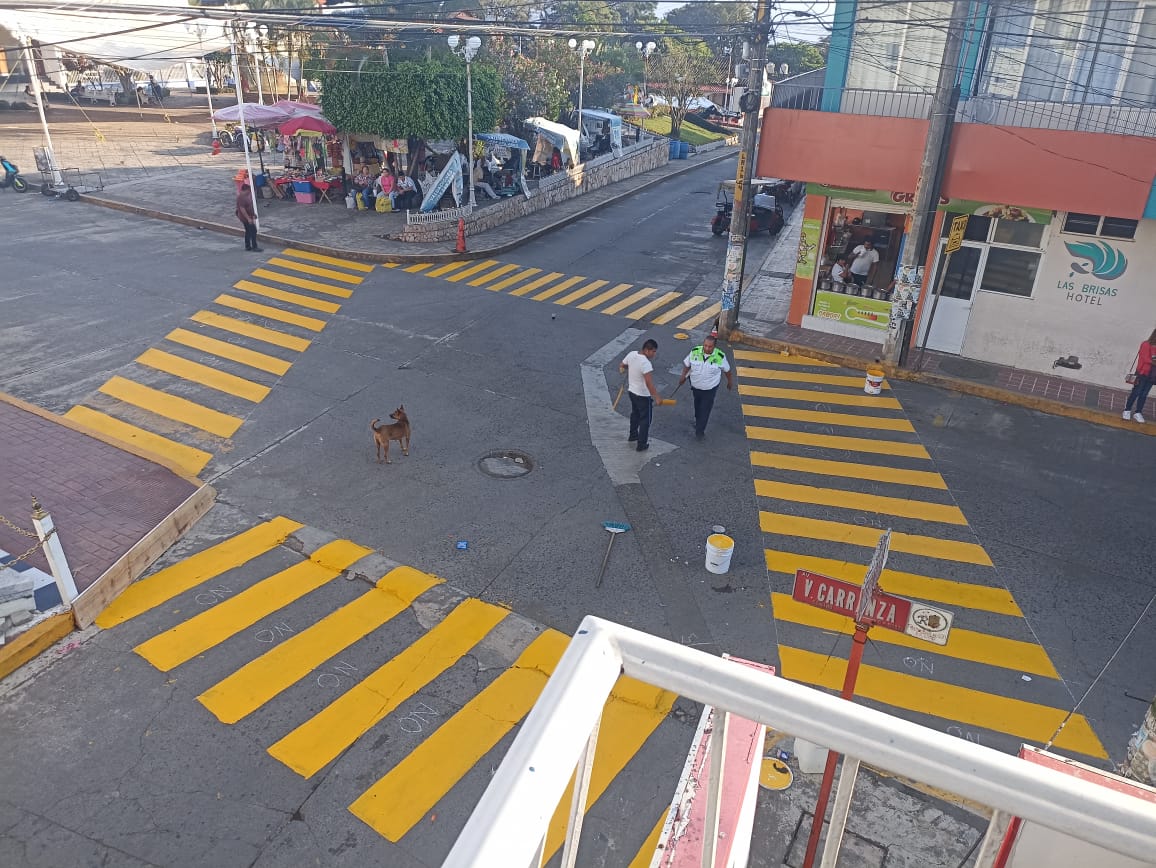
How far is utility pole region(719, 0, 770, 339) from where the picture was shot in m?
14.8

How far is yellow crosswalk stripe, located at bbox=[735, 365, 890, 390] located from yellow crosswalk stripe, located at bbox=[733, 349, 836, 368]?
20.0 inches

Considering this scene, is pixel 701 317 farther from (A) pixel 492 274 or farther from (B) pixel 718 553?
(B) pixel 718 553

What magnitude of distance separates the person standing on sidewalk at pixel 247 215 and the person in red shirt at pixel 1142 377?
66.1ft

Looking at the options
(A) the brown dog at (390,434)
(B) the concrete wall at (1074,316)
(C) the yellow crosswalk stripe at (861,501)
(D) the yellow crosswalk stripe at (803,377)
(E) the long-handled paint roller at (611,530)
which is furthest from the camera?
(D) the yellow crosswalk stripe at (803,377)

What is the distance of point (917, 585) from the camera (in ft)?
30.3

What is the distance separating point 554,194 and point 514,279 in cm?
954

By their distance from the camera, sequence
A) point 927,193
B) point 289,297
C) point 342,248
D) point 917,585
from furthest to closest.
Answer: point 342,248
point 289,297
point 927,193
point 917,585

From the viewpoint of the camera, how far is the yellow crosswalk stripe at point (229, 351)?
14.7 m

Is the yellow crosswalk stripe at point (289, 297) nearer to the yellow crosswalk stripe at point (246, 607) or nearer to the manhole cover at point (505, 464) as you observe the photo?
the manhole cover at point (505, 464)

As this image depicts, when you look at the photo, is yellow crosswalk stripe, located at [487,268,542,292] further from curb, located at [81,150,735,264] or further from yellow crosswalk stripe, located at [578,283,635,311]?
yellow crosswalk stripe, located at [578,283,635,311]

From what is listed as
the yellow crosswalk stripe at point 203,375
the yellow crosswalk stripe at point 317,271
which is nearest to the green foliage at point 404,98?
the yellow crosswalk stripe at point 317,271

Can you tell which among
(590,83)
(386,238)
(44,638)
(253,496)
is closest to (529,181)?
(386,238)

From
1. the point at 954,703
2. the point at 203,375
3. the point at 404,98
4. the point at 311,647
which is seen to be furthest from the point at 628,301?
the point at 954,703

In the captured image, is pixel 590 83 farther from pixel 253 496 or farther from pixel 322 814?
pixel 322 814
